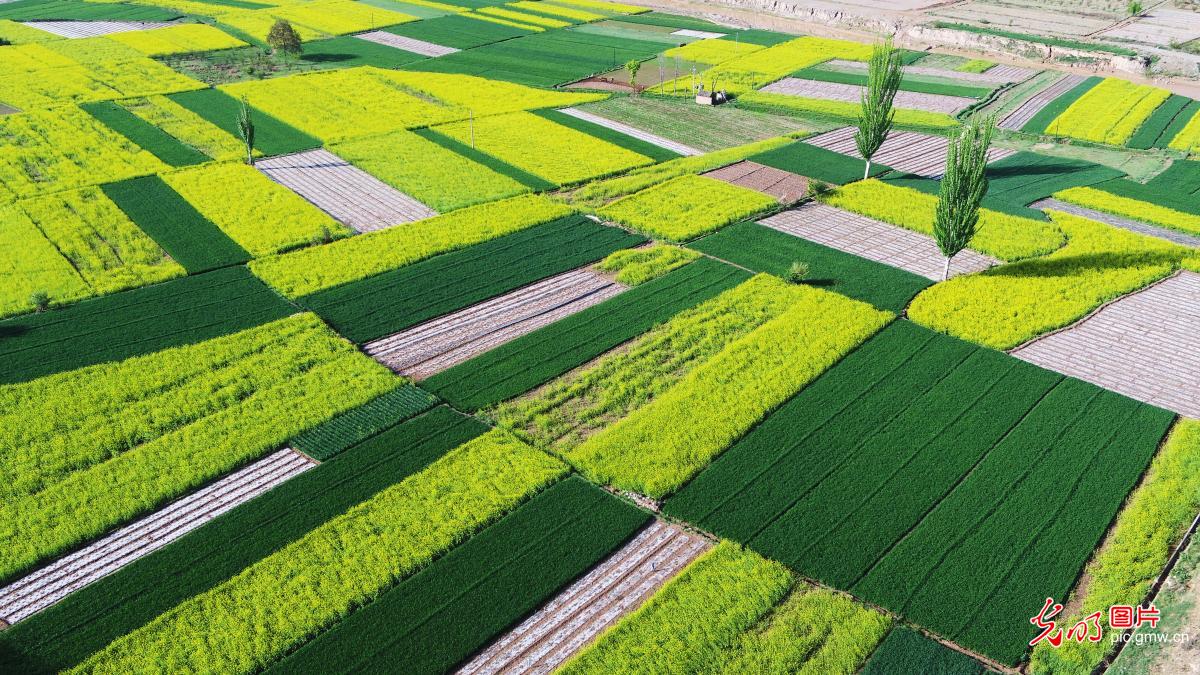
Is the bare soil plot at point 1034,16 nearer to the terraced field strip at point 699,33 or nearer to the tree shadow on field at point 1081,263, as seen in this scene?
the terraced field strip at point 699,33

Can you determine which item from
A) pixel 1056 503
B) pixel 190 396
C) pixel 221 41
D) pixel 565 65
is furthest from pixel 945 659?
pixel 221 41

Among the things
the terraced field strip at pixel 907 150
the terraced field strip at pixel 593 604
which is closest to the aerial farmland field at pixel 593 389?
the terraced field strip at pixel 593 604

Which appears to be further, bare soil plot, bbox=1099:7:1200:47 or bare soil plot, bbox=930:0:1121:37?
bare soil plot, bbox=930:0:1121:37

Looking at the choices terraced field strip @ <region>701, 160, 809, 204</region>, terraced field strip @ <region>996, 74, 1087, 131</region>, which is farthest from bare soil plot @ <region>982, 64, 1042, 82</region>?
terraced field strip @ <region>701, 160, 809, 204</region>

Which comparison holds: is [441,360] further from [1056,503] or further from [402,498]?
[1056,503]

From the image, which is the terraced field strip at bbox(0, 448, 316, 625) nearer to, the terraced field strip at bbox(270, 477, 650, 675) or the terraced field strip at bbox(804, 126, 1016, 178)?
the terraced field strip at bbox(270, 477, 650, 675)
